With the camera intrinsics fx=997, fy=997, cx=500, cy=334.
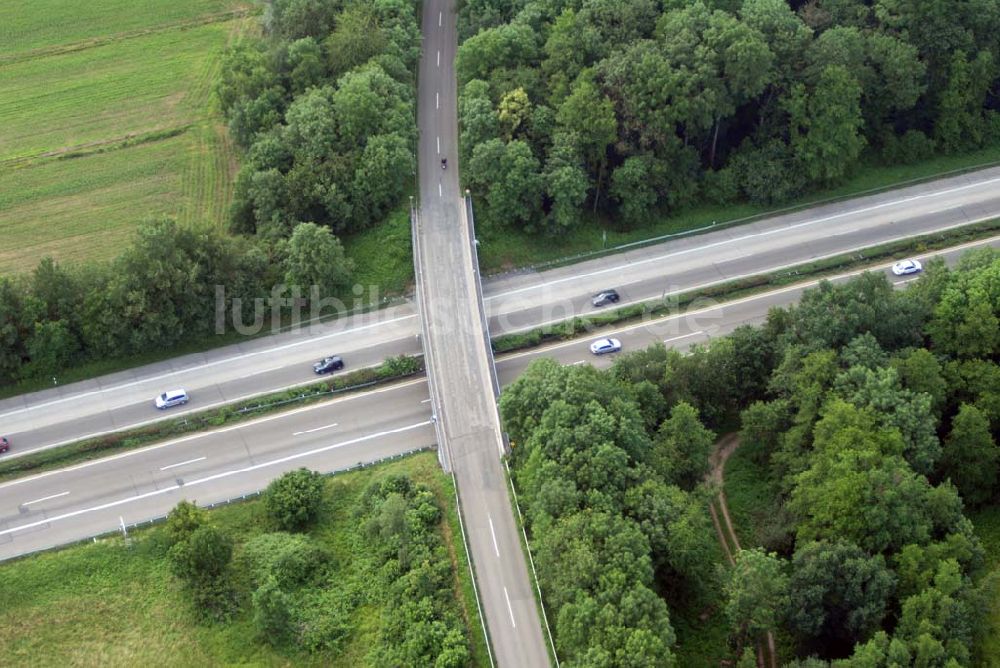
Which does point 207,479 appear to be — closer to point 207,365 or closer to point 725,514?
point 207,365

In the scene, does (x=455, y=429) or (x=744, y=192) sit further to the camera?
(x=744, y=192)

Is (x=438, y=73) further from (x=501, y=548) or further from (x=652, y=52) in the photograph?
(x=501, y=548)

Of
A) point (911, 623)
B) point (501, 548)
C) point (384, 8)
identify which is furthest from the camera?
point (384, 8)

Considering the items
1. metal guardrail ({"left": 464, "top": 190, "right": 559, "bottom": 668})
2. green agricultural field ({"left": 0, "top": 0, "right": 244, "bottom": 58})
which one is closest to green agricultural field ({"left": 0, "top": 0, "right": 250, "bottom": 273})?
green agricultural field ({"left": 0, "top": 0, "right": 244, "bottom": 58})

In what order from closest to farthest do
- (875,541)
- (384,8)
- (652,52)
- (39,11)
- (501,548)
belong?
(875,541), (501,548), (652,52), (384,8), (39,11)

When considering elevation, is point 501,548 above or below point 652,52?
below

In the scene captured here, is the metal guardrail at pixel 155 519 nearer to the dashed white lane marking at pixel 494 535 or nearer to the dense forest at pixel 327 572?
the dense forest at pixel 327 572

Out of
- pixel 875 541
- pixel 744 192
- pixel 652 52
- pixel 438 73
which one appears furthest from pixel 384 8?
pixel 875 541

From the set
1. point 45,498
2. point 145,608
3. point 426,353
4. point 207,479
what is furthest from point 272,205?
point 145,608
